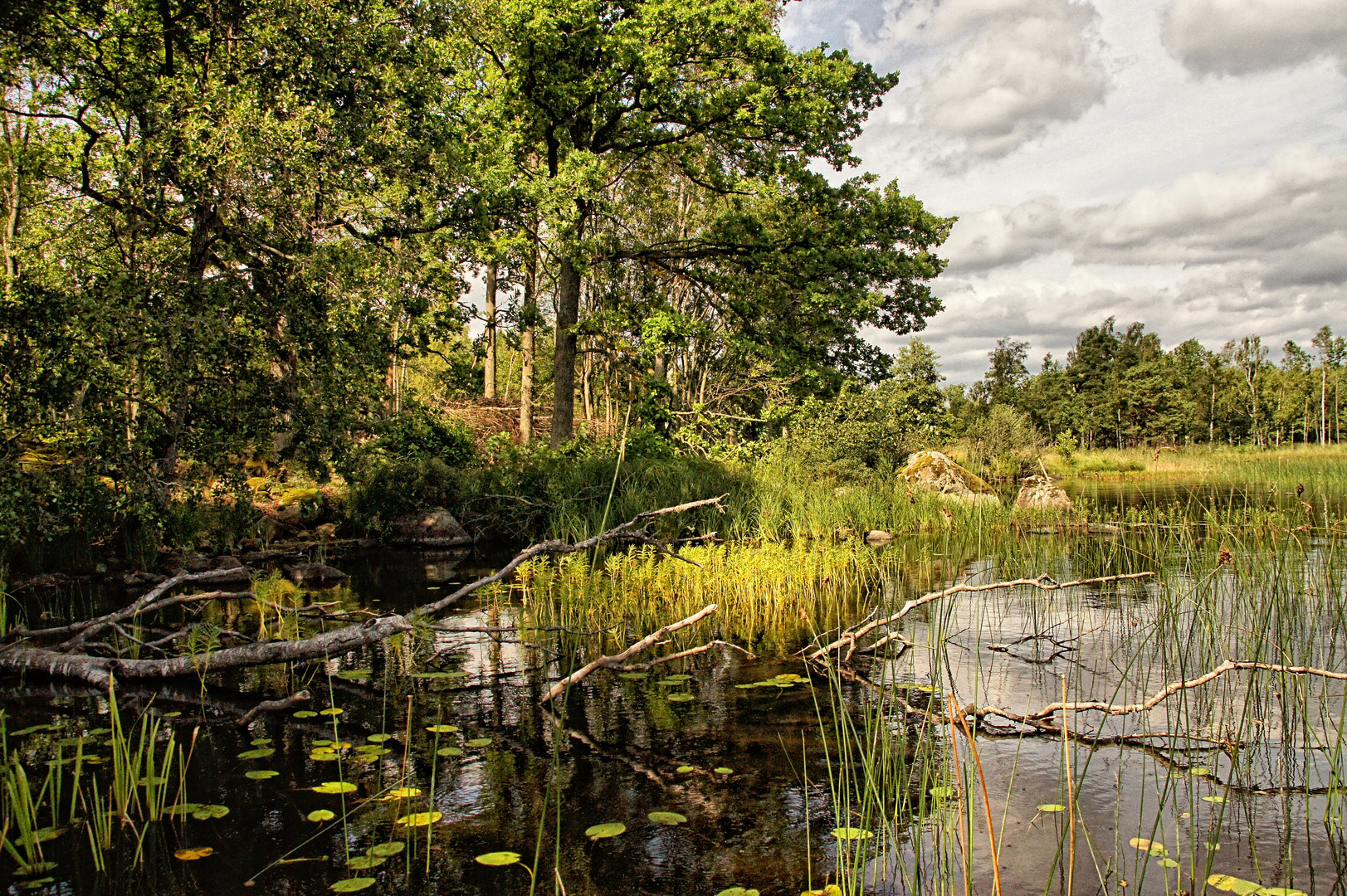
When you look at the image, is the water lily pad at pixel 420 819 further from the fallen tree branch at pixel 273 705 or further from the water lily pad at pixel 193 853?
the fallen tree branch at pixel 273 705

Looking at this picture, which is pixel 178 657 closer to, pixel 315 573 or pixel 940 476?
pixel 315 573

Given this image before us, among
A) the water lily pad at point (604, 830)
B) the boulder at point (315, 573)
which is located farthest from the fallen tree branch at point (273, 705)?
the boulder at point (315, 573)

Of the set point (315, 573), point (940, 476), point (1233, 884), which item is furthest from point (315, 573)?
point (940, 476)

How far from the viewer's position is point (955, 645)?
640cm

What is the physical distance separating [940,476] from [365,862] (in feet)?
52.6

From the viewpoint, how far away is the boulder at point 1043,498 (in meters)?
15.5

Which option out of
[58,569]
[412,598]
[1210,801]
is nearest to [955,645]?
[1210,801]

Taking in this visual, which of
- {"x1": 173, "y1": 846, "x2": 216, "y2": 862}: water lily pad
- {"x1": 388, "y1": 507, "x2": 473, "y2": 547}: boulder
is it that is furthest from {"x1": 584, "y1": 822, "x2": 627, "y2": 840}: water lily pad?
{"x1": 388, "y1": 507, "x2": 473, "y2": 547}: boulder

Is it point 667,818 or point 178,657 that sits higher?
point 178,657

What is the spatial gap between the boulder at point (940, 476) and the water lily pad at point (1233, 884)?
550 inches

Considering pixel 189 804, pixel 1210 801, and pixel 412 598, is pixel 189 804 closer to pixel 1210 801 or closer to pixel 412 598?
pixel 1210 801

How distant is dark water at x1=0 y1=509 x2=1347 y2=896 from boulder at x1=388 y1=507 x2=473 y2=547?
823cm

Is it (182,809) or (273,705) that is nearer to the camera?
(182,809)

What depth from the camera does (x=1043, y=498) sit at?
53.3 ft
